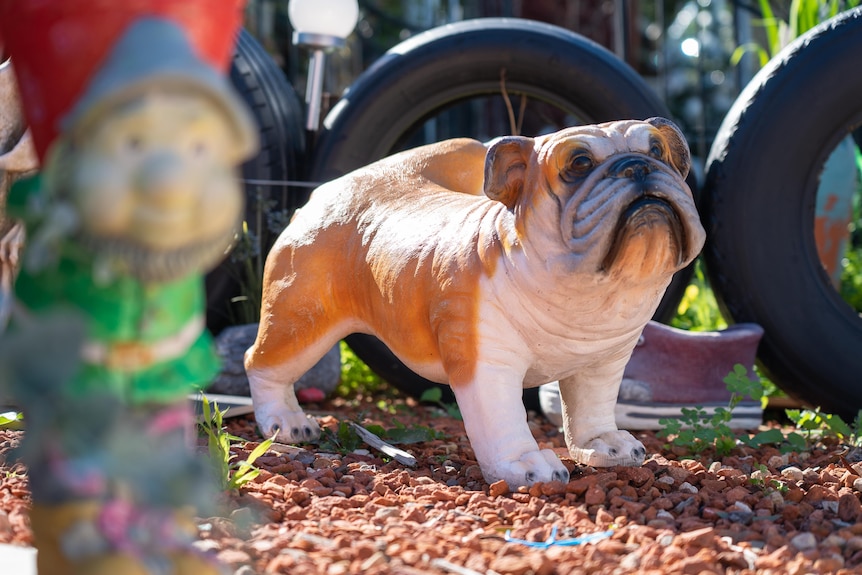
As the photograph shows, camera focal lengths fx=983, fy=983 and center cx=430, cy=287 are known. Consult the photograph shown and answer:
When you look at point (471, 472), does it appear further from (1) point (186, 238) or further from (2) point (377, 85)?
(2) point (377, 85)

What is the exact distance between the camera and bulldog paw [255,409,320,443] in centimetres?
312

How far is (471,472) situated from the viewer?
2.74 meters

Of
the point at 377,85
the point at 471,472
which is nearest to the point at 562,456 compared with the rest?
the point at 471,472

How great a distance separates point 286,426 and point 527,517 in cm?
110

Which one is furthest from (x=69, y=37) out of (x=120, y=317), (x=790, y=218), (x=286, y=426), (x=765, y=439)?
(x=790, y=218)

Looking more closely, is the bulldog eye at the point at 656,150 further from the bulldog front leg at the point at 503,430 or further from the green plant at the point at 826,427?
the green plant at the point at 826,427

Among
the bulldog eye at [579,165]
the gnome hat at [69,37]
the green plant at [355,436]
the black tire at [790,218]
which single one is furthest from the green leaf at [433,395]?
the gnome hat at [69,37]

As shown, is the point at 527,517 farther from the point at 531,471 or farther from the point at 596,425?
the point at 596,425

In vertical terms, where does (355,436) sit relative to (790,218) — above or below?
below

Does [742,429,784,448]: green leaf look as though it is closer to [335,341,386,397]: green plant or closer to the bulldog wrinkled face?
the bulldog wrinkled face

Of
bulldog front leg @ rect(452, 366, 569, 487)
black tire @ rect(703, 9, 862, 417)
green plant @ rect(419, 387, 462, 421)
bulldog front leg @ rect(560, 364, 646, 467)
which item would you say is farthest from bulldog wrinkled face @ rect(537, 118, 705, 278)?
green plant @ rect(419, 387, 462, 421)

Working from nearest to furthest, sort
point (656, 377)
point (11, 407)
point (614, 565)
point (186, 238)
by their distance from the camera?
point (186, 238) → point (614, 565) → point (11, 407) → point (656, 377)

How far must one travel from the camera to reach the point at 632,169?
7.65 feet

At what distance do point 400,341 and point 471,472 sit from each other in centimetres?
42
